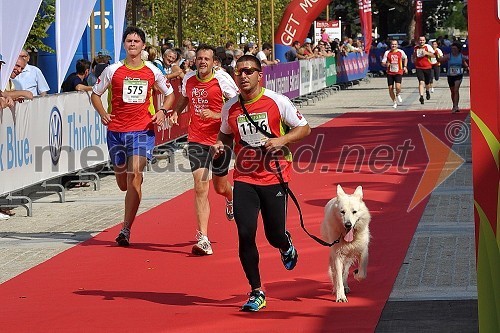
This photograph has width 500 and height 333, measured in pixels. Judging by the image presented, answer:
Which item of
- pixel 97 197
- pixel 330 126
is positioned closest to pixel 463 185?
pixel 97 197

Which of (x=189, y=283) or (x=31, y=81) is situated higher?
(x=31, y=81)

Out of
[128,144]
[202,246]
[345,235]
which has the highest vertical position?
[128,144]

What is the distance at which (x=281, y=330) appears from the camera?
8.45 meters

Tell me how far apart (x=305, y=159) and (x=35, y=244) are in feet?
31.1

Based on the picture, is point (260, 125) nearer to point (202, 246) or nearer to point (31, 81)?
point (202, 246)

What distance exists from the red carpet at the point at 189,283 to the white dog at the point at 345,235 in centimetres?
20

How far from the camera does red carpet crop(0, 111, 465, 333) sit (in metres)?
A: 8.88

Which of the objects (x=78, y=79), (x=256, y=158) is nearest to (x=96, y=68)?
(x=78, y=79)

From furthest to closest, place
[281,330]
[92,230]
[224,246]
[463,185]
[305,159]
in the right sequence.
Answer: [305,159], [463,185], [92,230], [224,246], [281,330]

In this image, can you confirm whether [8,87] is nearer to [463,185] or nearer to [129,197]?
[129,197]

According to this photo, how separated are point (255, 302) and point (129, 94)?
394 cm

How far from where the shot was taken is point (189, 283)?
10.5 m

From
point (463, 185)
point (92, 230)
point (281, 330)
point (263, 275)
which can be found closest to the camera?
point (281, 330)

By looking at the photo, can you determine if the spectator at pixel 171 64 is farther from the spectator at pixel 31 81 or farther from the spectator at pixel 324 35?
the spectator at pixel 324 35
